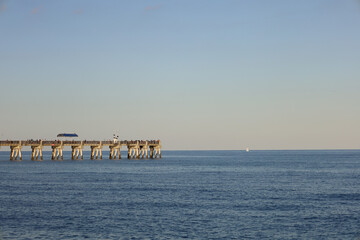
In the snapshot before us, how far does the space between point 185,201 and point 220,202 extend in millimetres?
3591

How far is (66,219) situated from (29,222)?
2.91 metres

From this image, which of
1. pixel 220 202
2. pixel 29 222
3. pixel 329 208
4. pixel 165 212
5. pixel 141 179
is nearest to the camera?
pixel 29 222

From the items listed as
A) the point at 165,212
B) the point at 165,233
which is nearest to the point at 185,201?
the point at 165,212

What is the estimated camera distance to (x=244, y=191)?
60406 millimetres

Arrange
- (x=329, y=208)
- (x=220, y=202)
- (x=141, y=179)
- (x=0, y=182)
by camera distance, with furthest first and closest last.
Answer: (x=141, y=179) → (x=0, y=182) → (x=220, y=202) → (x=329, y=208)

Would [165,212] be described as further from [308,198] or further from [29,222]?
[308,198]

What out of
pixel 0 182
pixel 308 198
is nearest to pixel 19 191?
pixel 0 182

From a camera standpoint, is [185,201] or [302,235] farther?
[185,201]

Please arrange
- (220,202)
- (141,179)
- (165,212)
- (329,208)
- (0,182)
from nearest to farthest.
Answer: (165,212)
(329,208)
(220,202)
(0,182)
(141,179)

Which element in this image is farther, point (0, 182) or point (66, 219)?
point (0, 182)

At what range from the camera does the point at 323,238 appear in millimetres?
34062

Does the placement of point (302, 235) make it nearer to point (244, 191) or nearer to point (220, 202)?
point (220, 202)

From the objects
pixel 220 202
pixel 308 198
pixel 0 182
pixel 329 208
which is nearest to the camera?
pixel 329 208

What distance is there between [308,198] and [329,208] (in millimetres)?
7630
